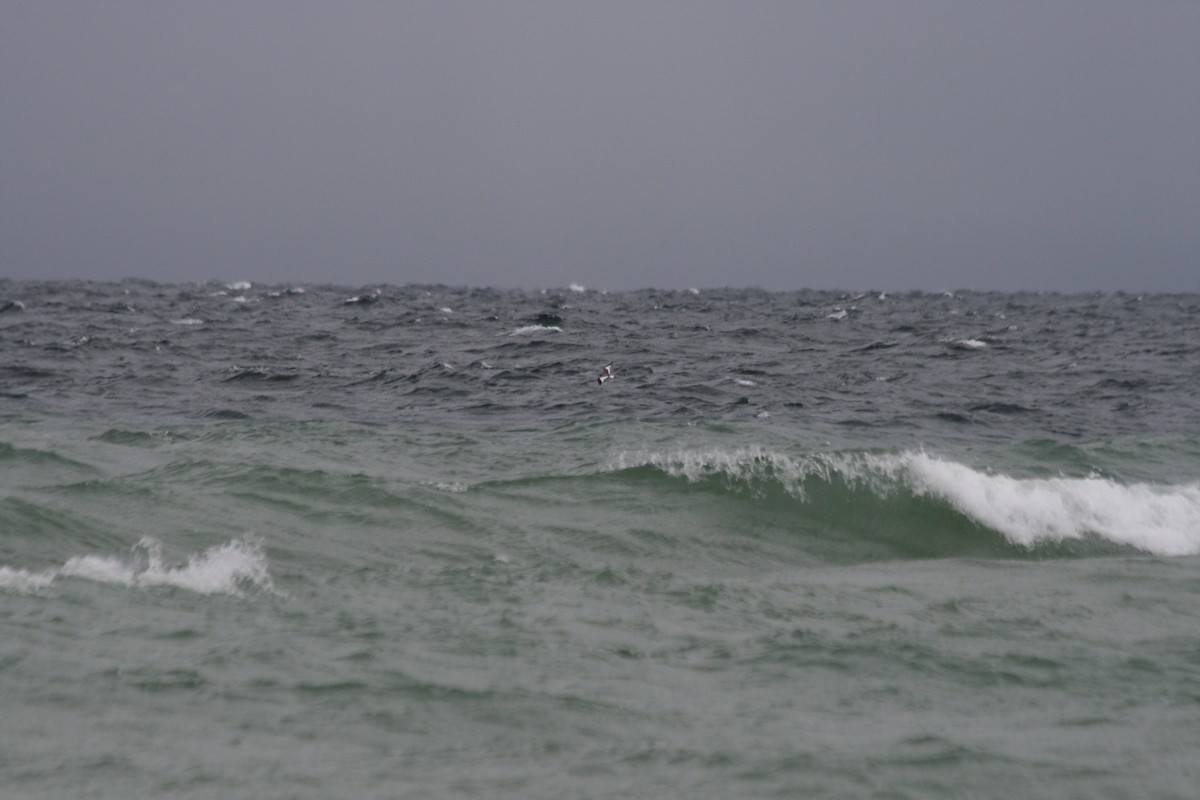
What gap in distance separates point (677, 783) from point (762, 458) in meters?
8.04

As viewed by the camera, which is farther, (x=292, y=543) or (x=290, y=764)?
(x=292, y=543)

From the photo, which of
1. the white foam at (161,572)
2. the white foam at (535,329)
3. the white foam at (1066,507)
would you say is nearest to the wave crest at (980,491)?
the white foam at (1066,507)

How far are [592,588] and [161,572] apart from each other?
3.06 m

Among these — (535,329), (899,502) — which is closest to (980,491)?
(899,502)

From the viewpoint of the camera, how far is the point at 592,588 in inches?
314

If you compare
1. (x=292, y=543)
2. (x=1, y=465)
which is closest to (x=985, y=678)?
(x=292, y=543)

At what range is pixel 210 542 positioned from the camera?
30.3 ft

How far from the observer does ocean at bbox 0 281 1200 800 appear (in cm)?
492

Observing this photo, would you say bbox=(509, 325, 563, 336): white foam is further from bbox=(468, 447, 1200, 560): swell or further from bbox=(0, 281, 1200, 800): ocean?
bbox=(468, 447, 1200, 560): swell

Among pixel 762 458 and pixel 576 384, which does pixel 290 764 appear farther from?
pixel 576 384

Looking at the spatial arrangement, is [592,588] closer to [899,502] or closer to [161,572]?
[161,572]

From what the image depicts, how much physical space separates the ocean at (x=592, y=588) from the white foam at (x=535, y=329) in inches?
406

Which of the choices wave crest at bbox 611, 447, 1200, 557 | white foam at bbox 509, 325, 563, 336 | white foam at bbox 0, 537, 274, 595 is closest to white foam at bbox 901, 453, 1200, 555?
wave crest at bbox 611, 447, 1200, 557

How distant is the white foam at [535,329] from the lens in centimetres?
3119
